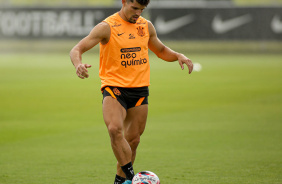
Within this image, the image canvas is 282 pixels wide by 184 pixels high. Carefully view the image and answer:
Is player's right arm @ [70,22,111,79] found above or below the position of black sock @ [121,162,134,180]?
above

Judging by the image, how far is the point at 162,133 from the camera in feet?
38.4

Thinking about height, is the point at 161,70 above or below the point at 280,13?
below

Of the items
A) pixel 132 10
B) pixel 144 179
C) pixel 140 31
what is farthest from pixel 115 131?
pixel 132 10

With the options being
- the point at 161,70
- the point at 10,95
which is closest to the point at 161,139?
the point at 10,95

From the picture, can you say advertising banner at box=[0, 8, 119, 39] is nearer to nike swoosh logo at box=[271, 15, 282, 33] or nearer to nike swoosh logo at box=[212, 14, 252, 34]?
nike swoosh logo at box=[212, 14, 252, 34]

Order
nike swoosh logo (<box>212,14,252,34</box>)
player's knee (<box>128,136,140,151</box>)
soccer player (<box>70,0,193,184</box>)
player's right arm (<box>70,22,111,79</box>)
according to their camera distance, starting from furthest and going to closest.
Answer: nike swoosh logo (<box>212,14,252,34</box>) < player's knee (<box>128,136,140,151</box>) < soccer player (<box>70,0,193,184</box>) < player's right arm (<box>70,22,111,79</box>)

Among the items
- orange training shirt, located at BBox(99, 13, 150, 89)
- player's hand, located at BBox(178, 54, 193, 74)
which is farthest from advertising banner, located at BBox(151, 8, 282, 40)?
orange training shirt, located at BBox(99, 13, 150, 89)

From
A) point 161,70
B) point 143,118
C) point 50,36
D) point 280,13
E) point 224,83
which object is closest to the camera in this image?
point 143,118

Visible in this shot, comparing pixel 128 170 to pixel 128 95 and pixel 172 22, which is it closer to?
pixel 128 95

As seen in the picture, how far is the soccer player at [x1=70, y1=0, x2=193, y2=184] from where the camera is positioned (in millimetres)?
6715

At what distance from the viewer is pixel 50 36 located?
40.8 m

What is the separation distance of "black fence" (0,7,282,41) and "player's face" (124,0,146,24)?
31.5m

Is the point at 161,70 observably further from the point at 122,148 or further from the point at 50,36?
the point at 122,148

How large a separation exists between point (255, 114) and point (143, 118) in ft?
24.2
